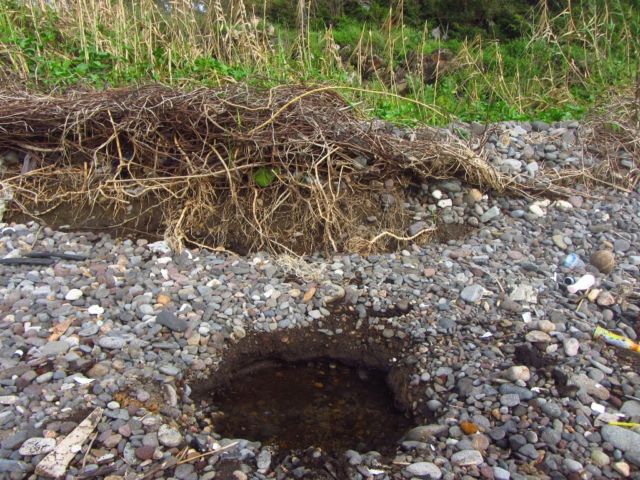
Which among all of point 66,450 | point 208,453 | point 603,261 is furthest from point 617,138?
point 66,450

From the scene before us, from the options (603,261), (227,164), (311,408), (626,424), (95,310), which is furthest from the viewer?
(227,164)

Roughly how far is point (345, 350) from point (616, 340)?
4.22 feet

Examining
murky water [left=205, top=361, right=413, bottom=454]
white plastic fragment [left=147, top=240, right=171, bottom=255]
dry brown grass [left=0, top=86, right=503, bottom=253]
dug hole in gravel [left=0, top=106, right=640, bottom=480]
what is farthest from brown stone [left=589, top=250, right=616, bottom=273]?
white plastic fragment [left=147, top=240, right=171, bottom=255]

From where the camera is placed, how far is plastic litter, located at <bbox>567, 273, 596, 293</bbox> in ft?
11.0

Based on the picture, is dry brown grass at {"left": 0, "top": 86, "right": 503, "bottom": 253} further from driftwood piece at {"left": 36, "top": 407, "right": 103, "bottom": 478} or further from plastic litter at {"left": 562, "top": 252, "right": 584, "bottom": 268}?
driftwood piece at {"left": 36, "top": 407, "right": 103, "bottom": 478}

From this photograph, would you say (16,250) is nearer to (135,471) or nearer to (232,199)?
(232,199)

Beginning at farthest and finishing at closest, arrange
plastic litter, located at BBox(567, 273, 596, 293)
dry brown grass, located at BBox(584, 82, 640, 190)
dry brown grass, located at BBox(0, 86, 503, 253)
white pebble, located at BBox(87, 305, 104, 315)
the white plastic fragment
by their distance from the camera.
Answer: dry brown grass, located at BBox(584, 82, 640, 190), dry brown grass, located at BBox(0, 86, 503, 253), the white plastic fragment, plastic litter, located at BBox(567, 273, 596, 293), white pebble, located at BBox(87, 305, 104, 315)

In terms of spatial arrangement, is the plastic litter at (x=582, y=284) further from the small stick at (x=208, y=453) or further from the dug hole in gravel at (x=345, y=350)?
the small stick at (x=208, y=453)

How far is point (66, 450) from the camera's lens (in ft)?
7.60

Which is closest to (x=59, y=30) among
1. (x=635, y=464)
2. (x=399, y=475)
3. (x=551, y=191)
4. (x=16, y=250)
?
(x=16, y=250)

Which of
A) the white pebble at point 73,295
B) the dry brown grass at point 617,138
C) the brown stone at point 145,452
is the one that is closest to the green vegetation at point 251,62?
the dry brown grass at point 617,138

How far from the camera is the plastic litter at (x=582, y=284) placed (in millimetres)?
3338

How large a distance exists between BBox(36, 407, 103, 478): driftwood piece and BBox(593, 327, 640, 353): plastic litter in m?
2.27

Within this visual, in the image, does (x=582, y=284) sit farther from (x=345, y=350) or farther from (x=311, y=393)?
(x=311, y=393)
